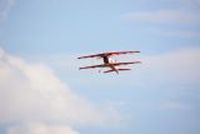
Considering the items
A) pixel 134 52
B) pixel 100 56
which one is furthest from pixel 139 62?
pixel 100 56

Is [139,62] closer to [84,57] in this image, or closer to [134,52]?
[134,52]

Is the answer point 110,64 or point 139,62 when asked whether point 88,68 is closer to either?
point 110,64

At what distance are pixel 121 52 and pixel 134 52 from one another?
3.47m

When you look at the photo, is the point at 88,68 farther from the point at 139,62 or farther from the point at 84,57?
the point at 139,62

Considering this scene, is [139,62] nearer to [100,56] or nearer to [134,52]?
[134,52]

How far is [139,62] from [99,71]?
7.81 metres

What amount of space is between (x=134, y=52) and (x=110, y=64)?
662 cm

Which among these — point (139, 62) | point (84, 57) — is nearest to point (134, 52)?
point (139, 62)

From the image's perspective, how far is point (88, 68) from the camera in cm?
11181

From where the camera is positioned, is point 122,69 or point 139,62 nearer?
point 139,62

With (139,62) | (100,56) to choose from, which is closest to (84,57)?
(100,56)

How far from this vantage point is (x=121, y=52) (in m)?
108

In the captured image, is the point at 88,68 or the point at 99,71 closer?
the point at 99,71

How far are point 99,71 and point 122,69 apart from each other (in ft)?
31.0
